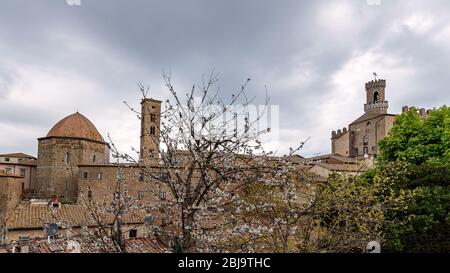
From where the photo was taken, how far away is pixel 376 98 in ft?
123

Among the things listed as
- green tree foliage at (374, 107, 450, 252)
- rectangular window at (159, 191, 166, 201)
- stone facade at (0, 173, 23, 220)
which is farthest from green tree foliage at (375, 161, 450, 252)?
stone facade at (0, 173, 23, 220)

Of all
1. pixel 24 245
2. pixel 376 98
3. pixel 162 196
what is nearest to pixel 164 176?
pixel 162 196

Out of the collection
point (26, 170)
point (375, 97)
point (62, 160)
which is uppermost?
point (375, 97)

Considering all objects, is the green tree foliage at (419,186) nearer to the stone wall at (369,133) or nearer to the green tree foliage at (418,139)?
the green tree foliage at (418,139)

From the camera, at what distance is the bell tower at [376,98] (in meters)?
35.6

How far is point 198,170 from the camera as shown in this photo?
412 centimetres

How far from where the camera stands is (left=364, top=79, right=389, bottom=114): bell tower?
3562cm

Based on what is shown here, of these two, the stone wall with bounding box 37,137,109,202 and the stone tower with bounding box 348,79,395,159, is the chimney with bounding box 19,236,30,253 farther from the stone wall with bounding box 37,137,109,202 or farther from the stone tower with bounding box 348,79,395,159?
the stone tower with bounding box 348,79,395,159

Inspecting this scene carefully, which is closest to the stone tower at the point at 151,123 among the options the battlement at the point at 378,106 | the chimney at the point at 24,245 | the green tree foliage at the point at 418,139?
the chimney at the point at 24,245

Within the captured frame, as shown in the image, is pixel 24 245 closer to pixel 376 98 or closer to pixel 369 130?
pixel 369 130
